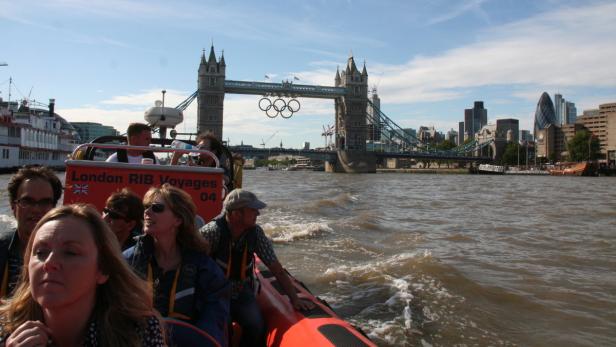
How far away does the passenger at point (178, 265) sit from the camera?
8.41ft

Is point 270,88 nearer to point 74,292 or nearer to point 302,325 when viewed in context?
point 302,325

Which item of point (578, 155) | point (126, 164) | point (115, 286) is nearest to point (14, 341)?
point (115, 286)

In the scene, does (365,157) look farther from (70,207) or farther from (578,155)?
(70,207)

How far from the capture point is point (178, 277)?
2.58 m

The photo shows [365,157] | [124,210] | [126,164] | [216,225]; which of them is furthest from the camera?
[365,157]

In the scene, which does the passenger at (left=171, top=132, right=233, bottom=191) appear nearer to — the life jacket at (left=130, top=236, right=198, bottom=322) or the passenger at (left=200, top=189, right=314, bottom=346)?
the passenger at (left=200, top=189, right=314, bottom=346)

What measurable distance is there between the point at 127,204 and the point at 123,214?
62 millimetres

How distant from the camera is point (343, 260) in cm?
846

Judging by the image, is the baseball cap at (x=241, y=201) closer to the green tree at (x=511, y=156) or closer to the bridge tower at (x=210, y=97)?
the bridge tower at (x=210, y=97)

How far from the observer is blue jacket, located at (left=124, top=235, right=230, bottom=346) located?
257 centimetres

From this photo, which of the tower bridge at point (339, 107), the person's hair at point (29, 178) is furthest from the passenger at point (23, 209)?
the tower bridge at point (339, 107)

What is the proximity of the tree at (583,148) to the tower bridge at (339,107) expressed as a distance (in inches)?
740

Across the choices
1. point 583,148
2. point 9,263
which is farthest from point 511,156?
point 9,263

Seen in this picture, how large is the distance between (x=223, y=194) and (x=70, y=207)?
3.12 m
